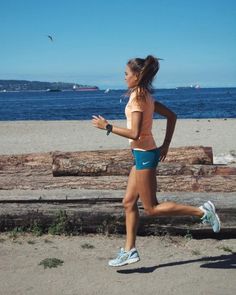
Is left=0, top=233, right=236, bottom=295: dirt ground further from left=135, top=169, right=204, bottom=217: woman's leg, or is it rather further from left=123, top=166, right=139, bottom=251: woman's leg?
left=135, top=169, right=204, bottom=217: woman's leg

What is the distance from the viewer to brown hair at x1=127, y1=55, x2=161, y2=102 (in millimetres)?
4457

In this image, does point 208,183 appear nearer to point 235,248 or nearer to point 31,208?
point 235,248

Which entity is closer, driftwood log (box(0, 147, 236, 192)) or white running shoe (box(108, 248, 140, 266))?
white running shoe (box(108, 248, 140, 266))

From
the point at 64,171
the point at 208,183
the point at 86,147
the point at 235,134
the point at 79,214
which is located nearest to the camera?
the point at 79,214

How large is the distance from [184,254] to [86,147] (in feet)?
32.3

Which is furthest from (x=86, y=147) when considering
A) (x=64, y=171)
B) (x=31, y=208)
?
(x=31, y=208)

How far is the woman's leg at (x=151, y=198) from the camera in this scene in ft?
14.9

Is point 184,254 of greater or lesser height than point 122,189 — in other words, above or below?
below

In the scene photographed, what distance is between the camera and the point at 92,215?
570cm

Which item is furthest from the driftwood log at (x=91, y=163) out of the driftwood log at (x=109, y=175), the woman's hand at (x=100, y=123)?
the woman's hand at (x=100, y=123)

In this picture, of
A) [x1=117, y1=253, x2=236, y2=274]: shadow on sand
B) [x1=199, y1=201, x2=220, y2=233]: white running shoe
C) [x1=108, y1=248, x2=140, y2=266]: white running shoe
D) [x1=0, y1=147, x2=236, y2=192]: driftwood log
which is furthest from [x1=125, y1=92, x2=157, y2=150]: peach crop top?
[x1=0, y1=147, x2=236, y2=192]: driftwood log

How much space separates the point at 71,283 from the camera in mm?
4363

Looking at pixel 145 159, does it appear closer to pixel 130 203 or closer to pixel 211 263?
pixel 130 203

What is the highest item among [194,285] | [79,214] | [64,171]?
[64,171]
